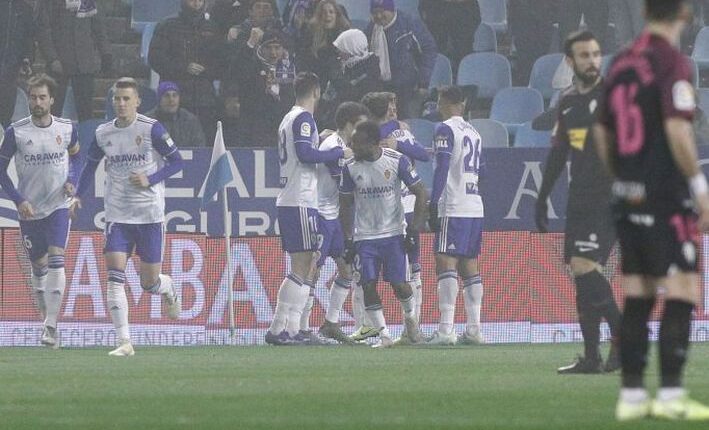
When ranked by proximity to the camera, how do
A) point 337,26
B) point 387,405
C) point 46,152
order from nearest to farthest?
1. point 387,405
2. point 46,152
3. point 337,26

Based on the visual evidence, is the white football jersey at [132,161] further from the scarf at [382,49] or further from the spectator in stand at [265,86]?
the scarf at [382,49]

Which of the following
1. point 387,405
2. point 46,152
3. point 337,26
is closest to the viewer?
point 387,405

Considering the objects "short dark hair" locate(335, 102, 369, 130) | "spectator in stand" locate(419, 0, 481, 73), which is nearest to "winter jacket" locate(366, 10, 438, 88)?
"spectator in stand" locate(419, 0, 481, 73)

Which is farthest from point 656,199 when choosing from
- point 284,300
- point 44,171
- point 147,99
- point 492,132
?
point 147,99

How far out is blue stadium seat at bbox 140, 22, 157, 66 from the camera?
22.4 metres

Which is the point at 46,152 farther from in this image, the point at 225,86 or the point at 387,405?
the point at 387,405

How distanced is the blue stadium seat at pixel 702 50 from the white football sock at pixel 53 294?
9.96 metres

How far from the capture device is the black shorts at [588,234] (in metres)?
11.0

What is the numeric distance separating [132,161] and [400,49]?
21.7 ft

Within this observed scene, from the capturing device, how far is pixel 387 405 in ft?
28.1

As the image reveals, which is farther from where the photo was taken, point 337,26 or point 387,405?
point 337,26

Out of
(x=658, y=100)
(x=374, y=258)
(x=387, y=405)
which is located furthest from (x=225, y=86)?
(x=658, y=100)

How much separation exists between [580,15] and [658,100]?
1525 centimetres

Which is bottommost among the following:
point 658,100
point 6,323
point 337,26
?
point 6,323
